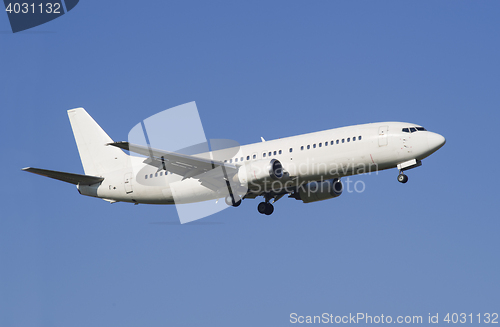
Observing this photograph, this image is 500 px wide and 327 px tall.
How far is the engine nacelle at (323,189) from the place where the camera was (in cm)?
4453

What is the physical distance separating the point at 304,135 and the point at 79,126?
20.2 meters

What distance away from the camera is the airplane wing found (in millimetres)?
38781

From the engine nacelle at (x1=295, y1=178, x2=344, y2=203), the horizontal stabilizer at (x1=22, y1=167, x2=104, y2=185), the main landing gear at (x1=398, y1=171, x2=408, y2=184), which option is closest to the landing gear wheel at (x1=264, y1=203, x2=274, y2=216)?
the engine nacelle at (x1=295, y1=178, x2=344, y2=203)

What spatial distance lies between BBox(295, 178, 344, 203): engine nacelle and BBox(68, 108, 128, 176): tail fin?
14.1 metres

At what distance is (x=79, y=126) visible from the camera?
169 ft

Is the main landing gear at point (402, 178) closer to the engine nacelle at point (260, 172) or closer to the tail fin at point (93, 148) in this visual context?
the engine nacelle at point (260, 172)

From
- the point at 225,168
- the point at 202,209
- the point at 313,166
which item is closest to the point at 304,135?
the point at 313,166

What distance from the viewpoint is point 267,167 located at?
3928 cm

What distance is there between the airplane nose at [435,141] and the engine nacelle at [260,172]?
9032mm

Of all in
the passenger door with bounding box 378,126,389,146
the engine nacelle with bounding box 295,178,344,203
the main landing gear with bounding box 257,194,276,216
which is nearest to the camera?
the passenger door with bounding box 378,126,389,146

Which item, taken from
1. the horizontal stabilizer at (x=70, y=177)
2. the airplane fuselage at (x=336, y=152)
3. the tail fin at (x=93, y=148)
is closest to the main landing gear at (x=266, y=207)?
the airplane fuselage at (x=336, y=152)

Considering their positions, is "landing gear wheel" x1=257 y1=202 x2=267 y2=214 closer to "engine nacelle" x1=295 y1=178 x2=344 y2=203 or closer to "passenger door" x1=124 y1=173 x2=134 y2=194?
"engine nacelle" x1=295 y1=178 x2=344 y2=203

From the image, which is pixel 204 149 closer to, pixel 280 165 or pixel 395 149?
pixel 280 165

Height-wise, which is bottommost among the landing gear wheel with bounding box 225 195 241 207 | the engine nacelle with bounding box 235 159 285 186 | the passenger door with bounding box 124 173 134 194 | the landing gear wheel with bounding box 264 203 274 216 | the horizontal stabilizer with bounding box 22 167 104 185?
the landing gear wheel with bounding box 264 203 274 216
